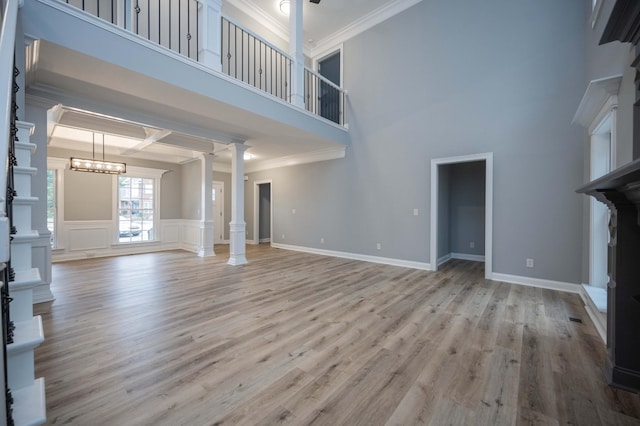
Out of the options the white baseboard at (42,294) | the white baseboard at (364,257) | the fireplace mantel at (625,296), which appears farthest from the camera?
the white baseboard at (364,257)

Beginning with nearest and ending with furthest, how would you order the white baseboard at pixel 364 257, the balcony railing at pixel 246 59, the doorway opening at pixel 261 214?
the balcony railing at pixel 246 59 < the white baseboard at pixel 364 257 < the doorway opening at pixel 261 214

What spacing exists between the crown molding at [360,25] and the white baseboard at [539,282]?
17.0ft

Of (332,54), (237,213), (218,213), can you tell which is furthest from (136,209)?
(332,54)

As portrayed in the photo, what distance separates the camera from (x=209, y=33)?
341cm

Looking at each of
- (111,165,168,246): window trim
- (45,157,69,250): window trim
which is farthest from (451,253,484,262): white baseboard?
(45,157,69,250): window trim

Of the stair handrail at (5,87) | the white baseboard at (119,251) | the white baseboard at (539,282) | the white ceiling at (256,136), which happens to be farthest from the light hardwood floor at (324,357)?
the white baseboard at (119,251)

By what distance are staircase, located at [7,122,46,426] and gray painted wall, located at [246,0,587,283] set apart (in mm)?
4907

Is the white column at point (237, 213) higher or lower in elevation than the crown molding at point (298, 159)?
lower

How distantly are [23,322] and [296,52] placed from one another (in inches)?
194

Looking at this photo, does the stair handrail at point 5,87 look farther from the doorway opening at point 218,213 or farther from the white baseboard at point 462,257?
the doorway opening at point 218,213

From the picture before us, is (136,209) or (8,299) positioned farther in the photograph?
(136,209)

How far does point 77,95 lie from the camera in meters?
3.28

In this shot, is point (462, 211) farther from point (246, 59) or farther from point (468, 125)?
point (246, 59)

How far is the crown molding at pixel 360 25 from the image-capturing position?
5.23 m
